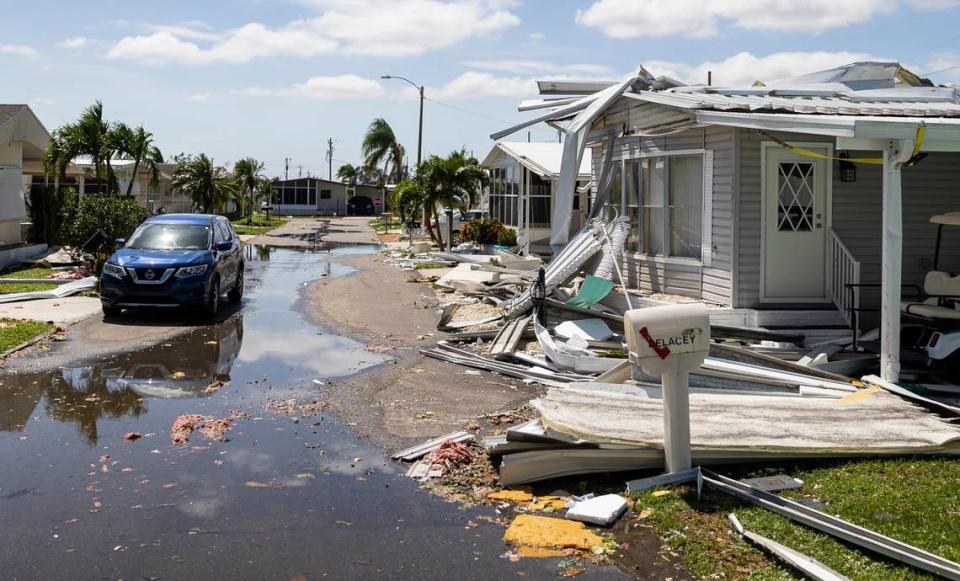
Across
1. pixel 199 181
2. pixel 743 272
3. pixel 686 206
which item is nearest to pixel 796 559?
pixel 743 272

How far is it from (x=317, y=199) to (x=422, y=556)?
81.8 m

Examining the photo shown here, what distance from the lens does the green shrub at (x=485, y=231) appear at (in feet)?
101

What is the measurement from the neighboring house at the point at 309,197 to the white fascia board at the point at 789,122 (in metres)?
75.5

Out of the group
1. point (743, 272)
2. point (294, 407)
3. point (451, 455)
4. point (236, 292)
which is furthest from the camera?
point (236, 292)

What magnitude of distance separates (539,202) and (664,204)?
15.0 m

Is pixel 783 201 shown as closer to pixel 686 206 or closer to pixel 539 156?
pixel 686 206

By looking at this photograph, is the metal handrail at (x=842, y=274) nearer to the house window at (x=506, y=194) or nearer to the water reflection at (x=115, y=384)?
the water reflection at (x=115, y=384)

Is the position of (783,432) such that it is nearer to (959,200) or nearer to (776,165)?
(776,165)

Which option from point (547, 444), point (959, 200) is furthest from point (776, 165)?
point (547, 444)

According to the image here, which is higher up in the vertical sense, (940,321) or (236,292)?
(940,321)

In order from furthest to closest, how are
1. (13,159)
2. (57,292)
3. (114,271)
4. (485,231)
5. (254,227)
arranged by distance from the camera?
(254,227) < (485,231) < (13,159) < (57,292) < (114,271)

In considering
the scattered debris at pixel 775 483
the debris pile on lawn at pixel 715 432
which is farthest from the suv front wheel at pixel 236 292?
the scattered debris at pixel 775 483

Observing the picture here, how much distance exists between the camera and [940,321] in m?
9.77

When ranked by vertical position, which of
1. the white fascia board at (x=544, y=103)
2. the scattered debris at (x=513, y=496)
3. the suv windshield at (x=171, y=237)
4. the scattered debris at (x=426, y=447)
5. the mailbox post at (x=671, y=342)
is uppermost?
the white fascia board at (x=544, y=103)
